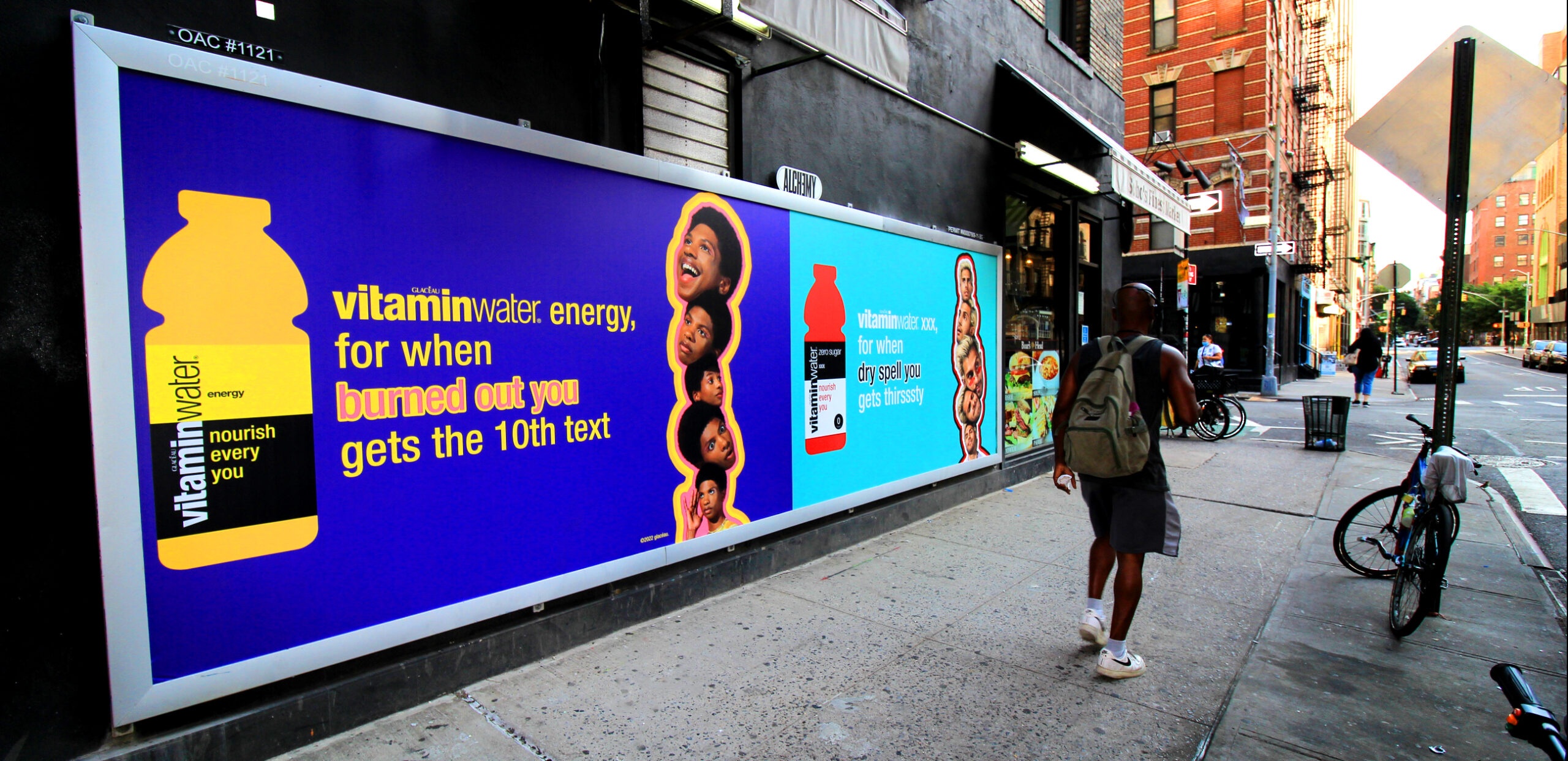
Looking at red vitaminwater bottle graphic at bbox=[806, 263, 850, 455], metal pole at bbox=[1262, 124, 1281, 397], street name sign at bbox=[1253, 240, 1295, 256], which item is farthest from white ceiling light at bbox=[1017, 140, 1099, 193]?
street name sign at bbox=[1253, 240, 1295, 256]

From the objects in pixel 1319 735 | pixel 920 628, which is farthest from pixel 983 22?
pixel 1319 735

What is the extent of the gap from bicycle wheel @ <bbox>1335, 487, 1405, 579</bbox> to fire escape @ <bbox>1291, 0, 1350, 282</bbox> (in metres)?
27.4

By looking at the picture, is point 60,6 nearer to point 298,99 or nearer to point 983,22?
point 298,99

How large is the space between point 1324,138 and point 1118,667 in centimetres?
5702

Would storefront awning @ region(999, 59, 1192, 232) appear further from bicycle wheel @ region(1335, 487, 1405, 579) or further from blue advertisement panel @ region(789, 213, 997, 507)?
bicycle wheel @ region(1335, 487, 1405, 579)

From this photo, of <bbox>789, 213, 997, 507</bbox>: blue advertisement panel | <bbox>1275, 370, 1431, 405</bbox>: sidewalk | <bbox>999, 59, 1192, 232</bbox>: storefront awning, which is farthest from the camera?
<bbox>1275, 370, 1431, 405</bbox>: sidewalk

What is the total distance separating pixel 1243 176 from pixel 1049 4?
2014cm

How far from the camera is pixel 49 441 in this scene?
2504mm

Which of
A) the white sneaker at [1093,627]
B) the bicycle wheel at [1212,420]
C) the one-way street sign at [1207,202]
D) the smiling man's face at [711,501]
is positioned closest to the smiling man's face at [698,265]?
the smiling man's face at [711,501]

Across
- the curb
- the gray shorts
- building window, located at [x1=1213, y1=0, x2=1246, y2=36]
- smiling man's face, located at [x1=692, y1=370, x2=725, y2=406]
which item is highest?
building window, located at [x1=1213, y1=0, x2=1246, y2=36]

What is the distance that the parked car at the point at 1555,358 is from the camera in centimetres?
3288

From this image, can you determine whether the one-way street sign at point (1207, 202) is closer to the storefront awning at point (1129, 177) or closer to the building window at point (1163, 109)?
the storefront awning at point (1129, 177)

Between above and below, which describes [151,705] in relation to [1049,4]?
below

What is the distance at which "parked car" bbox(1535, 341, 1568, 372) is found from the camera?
3288cm
